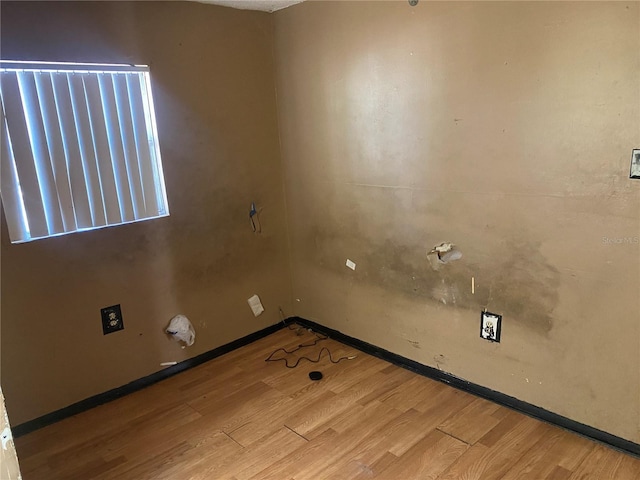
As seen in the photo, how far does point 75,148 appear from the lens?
2293 mm

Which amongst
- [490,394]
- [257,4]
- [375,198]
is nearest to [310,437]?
[490,394]

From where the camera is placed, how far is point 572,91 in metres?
1.85

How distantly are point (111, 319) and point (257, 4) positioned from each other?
1.95m

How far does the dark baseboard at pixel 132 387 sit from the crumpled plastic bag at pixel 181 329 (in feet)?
0.51

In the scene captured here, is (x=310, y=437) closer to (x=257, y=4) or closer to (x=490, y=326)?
(x=490, y=326)

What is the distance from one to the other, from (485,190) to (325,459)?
1.40 meters

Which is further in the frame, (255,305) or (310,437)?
(255,305)

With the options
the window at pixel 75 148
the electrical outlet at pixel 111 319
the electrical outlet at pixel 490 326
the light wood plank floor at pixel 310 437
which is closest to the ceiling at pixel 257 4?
the window at pixel 75 148

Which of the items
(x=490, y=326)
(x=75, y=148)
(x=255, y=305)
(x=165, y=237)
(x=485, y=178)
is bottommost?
(x=255, y=305)

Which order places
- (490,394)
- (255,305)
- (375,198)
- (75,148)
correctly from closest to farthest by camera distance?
(75,148) → (490,394) → (375,198) → (255,305)

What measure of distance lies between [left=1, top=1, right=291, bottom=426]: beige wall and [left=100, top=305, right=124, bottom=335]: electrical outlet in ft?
0.10

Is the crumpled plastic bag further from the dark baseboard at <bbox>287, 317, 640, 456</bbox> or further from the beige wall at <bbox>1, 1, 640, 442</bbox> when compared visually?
the dark baseboard at <bbox>287, 317, 640, 456</bbox>

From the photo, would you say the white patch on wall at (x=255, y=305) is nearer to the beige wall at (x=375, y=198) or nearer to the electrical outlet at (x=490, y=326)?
the beige wall at (x=375, y=198)

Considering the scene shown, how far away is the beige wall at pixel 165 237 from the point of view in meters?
2.24
